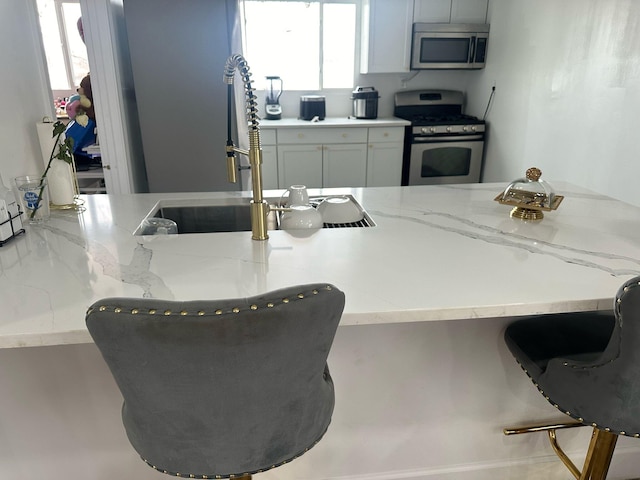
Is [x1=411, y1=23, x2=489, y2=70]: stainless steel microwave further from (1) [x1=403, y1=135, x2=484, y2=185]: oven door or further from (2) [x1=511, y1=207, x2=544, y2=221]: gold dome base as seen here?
(2) [x1=511, y1=207, x2=544, y2=221]: gold dome base

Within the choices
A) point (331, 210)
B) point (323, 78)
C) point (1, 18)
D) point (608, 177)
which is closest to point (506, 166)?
point (608, 177)

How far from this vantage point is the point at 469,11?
4125 mm

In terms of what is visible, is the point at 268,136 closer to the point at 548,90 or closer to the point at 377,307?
the point at 548,90

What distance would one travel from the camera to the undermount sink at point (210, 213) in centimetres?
181

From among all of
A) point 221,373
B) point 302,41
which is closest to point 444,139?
point 302,41

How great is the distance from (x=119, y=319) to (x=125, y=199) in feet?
4.08

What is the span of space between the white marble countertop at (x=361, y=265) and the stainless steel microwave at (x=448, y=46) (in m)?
2.90

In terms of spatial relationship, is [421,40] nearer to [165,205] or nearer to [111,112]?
[111,112]

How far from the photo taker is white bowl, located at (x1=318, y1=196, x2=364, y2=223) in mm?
1618

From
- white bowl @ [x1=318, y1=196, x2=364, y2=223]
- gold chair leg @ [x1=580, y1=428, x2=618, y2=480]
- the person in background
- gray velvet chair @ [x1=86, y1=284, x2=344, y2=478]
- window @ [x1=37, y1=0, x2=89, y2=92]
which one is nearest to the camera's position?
gray velvet chair @ [x1=86, y1=284, x2=344, y2=478]

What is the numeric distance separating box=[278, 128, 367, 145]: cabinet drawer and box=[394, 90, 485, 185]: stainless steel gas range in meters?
0.48

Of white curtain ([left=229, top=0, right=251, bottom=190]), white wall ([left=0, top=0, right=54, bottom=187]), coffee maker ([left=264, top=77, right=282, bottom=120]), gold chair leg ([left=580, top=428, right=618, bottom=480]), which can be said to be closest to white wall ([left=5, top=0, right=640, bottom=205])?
white wall ([left=0, top=0, right=54, bottom=187])

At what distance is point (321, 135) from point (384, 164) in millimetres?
652

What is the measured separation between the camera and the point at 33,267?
3.91 ft
